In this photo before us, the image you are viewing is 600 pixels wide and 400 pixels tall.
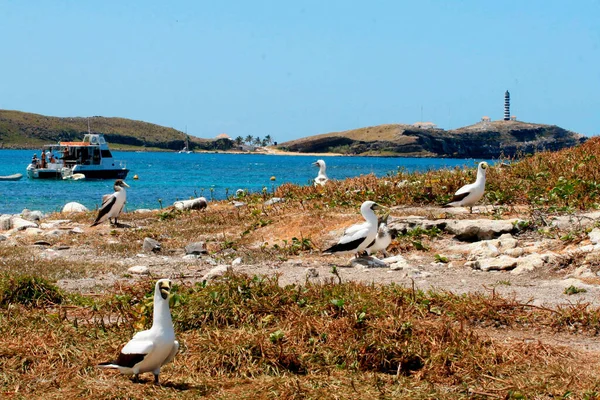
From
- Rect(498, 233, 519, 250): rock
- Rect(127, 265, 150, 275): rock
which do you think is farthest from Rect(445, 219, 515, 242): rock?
Rect(127, 265, 150, 275): rock

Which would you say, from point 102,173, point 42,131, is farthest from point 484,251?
point 42,131

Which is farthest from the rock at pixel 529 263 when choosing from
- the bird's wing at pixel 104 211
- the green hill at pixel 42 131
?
the green hill at pixel 42 131

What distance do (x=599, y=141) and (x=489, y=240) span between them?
9613mm

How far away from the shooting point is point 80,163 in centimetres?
6150

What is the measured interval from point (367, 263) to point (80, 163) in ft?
175

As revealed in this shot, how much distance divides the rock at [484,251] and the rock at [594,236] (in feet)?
4.69

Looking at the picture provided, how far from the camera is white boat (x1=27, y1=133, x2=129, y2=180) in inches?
2381

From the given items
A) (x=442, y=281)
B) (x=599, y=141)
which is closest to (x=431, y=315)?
(x=442, y=281)

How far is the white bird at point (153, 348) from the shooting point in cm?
580

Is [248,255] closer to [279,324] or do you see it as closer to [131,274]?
[131,274]

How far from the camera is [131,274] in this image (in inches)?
448

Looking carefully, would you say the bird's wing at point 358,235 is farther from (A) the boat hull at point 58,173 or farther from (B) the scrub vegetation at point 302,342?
(A) the boat hull at point 58,173

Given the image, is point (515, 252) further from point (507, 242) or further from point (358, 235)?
point (358, 235)

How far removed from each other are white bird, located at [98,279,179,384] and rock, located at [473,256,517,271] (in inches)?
251
